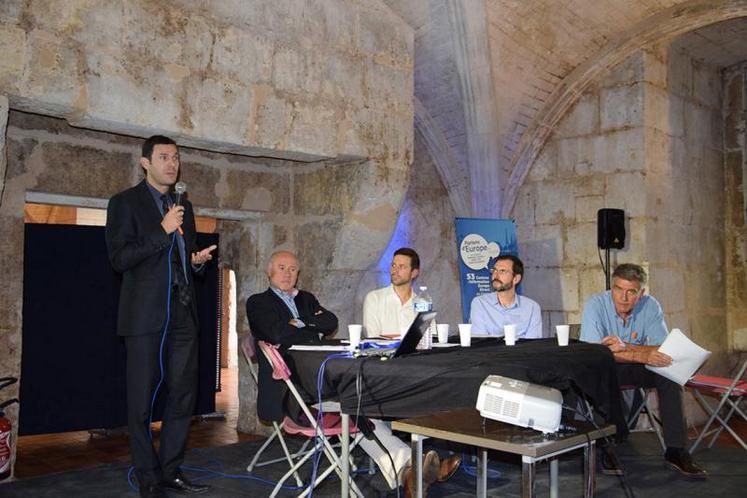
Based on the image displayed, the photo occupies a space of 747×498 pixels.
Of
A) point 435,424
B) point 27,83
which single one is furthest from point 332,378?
point 27,83

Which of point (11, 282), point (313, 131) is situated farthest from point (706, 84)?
point (11, 282)

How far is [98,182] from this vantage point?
4.75 meters

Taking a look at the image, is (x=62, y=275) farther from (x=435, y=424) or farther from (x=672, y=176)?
(x=672, y=176)

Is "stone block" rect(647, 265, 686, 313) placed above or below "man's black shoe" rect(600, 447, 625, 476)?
above

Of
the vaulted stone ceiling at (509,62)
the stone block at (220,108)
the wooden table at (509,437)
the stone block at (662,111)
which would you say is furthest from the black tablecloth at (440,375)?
the stone block at (662,111)

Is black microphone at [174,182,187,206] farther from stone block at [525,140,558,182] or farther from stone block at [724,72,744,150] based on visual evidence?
stone block at [724,72,744,150]

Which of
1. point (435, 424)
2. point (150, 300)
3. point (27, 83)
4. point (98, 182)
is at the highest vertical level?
point (27, 83)

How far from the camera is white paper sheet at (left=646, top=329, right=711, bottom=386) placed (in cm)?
368

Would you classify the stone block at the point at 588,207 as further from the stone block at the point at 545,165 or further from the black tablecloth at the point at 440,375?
the black tablecloth at the point at 440,375

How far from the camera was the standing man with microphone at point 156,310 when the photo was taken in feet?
11.5

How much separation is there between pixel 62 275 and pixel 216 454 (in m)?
1.63

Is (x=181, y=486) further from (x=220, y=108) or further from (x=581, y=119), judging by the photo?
(x=581, y=119)

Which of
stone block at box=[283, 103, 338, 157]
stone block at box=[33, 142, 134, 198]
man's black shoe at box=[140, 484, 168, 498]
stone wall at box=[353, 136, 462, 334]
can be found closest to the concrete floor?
man's black shoe at box=[140, 484, 168, 498]

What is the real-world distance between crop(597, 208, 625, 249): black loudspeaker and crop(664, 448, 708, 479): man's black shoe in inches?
89.8
